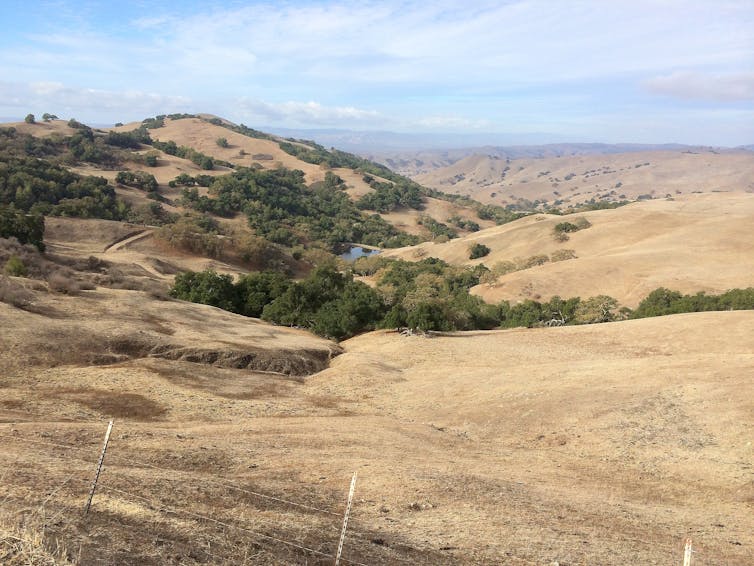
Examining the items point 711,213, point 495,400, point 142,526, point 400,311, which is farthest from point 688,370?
point 711,213

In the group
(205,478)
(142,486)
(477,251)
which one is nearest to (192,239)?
(477,251)

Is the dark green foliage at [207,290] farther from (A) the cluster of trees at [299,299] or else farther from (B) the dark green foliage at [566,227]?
(B) the dark green foliage at [566,227]

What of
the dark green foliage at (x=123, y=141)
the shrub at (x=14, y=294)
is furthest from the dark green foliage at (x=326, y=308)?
the dark green foliage at (x=123, y=141)

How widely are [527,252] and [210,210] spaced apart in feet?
192

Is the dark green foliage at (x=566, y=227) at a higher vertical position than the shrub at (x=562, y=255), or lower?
higher

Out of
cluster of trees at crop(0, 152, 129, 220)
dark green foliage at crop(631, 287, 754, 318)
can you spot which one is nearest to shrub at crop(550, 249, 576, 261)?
dark green foliage at crop(631, 287, 754, 318)

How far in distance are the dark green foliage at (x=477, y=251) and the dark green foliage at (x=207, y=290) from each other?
53928mm

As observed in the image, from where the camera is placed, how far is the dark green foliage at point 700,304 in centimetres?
3978

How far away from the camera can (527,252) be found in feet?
277

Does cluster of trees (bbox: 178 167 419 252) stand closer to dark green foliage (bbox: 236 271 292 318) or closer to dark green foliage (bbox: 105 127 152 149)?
dark green foliage (bbox: 105 127 152 149)

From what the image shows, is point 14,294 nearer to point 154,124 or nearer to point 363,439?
point 363,439

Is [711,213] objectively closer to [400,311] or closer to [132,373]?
[400,311]

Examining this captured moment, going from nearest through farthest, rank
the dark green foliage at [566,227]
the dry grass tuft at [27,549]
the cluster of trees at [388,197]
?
1. the dry grass tuft at [27,549]
2. the dark green foliage at [566,227]
3. the cluster of trees at [388,197]

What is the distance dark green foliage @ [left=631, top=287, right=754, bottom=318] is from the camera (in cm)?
3978
